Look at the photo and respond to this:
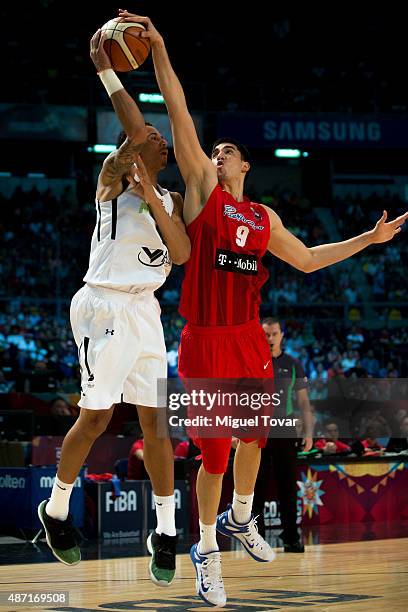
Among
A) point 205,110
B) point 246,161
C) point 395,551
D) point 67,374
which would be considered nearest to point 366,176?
point 205,110

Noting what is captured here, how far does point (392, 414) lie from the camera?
578 inches

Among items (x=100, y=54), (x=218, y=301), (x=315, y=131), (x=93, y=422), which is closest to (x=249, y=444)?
(x=218, y=301)

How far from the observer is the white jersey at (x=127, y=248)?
239 inches

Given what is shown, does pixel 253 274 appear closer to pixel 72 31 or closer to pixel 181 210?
pixel 181 210

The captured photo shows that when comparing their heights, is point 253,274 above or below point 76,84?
below

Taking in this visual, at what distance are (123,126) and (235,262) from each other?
115 cm

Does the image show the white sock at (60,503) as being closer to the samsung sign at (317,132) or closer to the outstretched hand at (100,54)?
the outstretched hand at (100,54)

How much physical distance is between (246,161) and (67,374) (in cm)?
1233

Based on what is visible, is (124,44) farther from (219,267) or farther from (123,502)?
(123,502)

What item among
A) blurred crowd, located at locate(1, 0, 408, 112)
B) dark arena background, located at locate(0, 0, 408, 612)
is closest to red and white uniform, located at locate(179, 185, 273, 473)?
dark arena background, located at locate(0, 0, 408, 612)

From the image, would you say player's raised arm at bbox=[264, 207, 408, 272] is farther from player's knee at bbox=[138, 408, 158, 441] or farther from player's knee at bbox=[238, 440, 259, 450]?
player's knee at bbox=[138, 408, 158, 441]

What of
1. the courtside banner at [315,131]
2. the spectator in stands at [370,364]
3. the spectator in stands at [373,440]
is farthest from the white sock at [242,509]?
the courtside banner at [315,131]

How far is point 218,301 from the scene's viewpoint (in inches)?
248

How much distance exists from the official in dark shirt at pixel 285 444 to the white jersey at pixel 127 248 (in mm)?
4121
